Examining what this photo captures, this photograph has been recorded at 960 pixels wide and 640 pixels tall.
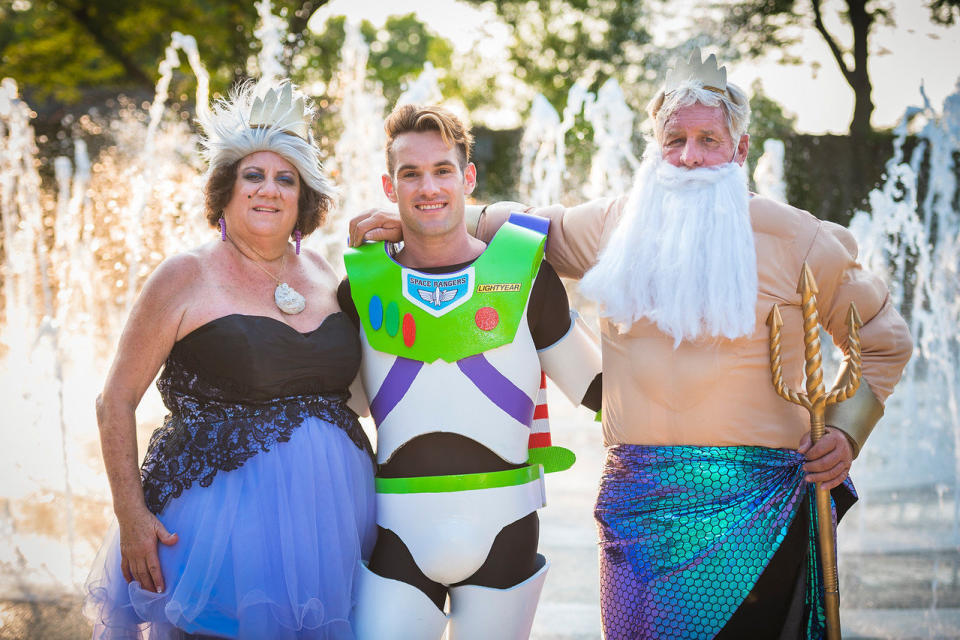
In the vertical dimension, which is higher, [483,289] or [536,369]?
[483,289]

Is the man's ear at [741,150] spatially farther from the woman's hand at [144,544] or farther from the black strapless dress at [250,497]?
the woman's hand at [144,544]

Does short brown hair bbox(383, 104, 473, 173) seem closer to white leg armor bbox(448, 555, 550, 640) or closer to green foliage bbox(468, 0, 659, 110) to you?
white leg armor bbox(448, 555, 550, 640)

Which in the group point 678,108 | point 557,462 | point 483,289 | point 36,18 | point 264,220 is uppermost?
point 36,18

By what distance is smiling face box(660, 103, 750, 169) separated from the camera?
94.5 inches

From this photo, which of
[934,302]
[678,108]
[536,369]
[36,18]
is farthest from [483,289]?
[36,18]

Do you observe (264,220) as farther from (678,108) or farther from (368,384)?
(678,108)

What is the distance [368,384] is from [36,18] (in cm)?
1304

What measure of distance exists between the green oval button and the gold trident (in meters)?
1.02

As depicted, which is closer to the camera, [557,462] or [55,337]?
[557,462]

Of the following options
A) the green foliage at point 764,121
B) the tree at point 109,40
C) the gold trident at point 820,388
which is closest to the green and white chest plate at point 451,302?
the gold trident at point 820,388

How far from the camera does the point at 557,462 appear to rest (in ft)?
8.58

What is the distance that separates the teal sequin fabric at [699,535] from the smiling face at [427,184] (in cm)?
87

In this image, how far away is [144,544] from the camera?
2.18 meters

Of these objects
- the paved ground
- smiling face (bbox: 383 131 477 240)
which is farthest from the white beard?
the paved ground
